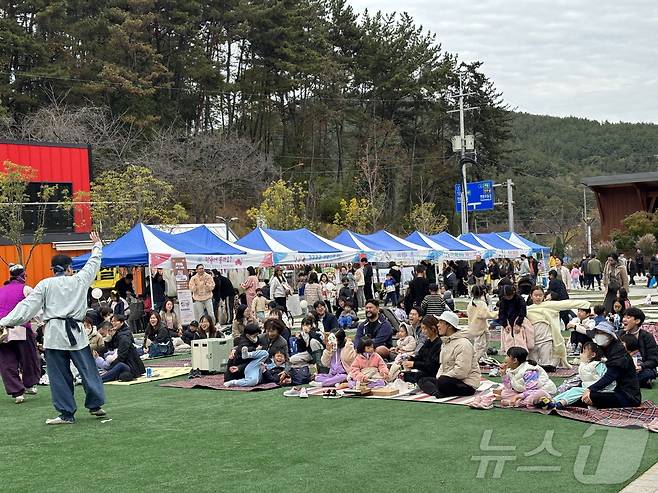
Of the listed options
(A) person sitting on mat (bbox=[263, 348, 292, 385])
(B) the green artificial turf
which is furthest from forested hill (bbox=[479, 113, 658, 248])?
(B) the green artificial turf

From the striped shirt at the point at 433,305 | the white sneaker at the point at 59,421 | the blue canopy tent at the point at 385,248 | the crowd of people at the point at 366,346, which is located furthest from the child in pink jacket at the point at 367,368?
the blue canopy tent at the point at 385,248

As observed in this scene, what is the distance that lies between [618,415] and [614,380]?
0.45 m

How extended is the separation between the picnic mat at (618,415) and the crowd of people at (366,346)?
123mm

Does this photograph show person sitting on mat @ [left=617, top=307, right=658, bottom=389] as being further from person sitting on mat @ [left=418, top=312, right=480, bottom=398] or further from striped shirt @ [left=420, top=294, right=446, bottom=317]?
striped shirt @ [left=420, top=294, right=446, bottom=317]

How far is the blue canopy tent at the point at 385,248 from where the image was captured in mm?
27016

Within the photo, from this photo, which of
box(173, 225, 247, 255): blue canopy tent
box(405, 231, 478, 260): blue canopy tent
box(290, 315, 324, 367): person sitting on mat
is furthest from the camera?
box(405, 231, 478, 260): blue canopy tent

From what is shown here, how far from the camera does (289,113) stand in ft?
193

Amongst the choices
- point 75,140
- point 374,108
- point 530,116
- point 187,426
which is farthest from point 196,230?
point 530,116

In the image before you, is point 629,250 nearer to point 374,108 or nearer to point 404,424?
point 374,108

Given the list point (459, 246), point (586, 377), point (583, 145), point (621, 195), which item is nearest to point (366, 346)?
point (586, 377)

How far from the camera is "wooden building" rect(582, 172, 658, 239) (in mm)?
53688

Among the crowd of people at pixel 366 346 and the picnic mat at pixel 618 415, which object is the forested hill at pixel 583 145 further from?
the picnic mat at pixel 618 415

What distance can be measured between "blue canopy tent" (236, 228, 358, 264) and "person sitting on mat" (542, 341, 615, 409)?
14.5m

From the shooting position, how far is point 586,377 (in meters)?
9.14
